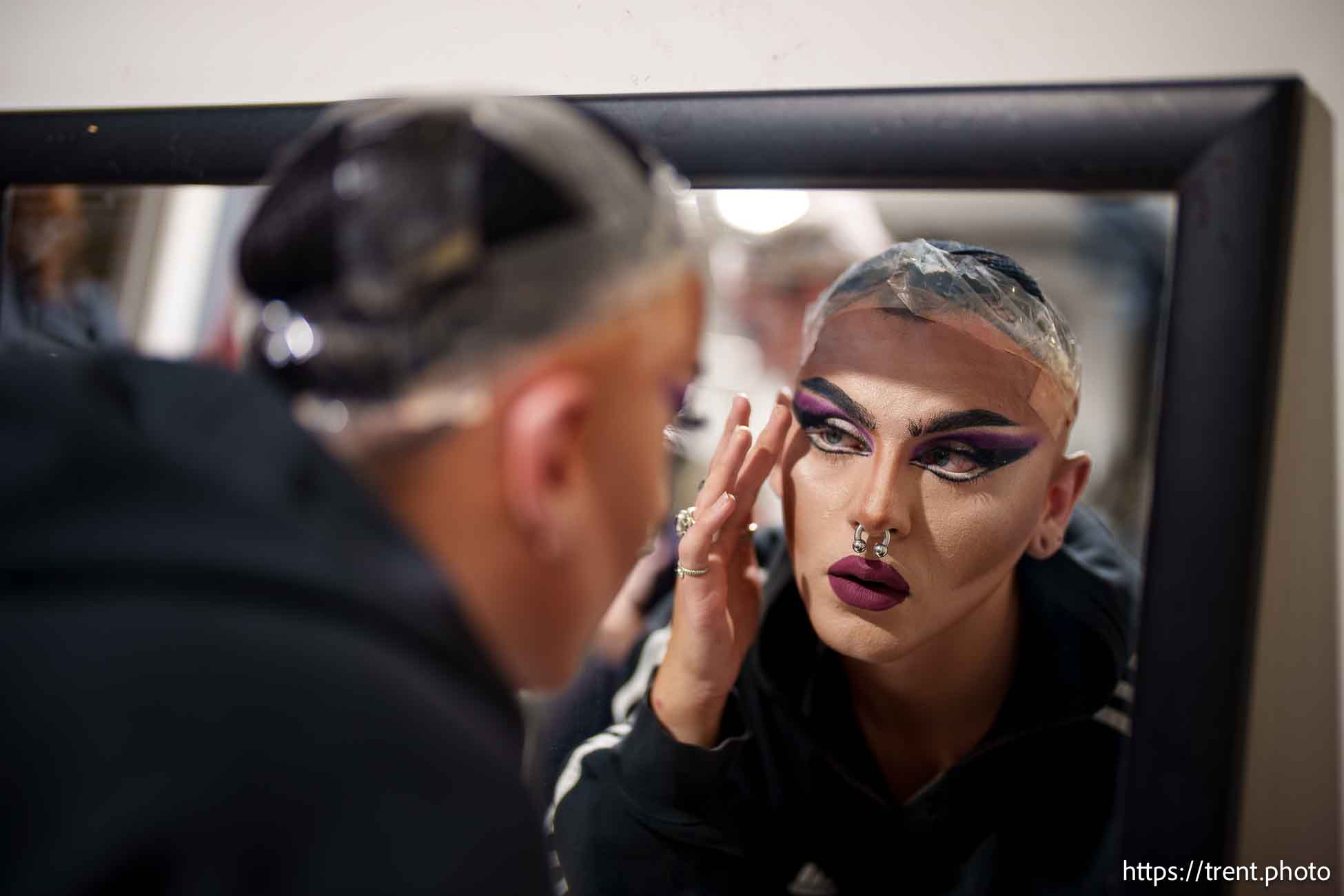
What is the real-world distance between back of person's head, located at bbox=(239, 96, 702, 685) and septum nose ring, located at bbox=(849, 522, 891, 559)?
28cm

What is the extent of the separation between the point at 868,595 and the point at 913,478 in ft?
0.29

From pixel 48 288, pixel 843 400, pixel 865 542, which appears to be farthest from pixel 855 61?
pixel 48 288

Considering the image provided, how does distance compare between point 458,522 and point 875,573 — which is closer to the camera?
point 458,522

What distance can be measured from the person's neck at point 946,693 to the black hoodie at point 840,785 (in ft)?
0.04

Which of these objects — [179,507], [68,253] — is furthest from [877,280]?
[68,253]

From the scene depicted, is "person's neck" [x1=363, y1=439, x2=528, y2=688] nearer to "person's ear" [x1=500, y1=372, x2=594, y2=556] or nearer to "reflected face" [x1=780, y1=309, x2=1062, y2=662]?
"person's ear" [x1=500, y1=372, x2=594, y2=556]

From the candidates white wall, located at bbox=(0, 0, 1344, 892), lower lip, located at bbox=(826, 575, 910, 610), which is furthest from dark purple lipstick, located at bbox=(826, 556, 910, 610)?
white wall, located at bbox=(0, 0, 1344, 892)

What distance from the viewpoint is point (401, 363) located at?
1.45 feet

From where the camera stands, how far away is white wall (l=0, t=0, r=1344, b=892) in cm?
67

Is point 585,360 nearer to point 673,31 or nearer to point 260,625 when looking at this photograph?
point 260,625

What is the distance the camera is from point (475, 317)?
45 centimetres

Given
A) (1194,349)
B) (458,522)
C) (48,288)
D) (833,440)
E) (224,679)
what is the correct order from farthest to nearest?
(48,288), (833,440), (1194,349), (458,522), (224,679)

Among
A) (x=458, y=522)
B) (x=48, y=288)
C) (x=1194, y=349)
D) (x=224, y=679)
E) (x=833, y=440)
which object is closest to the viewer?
(x=224, y=679)

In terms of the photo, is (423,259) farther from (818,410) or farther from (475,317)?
(818,410)
